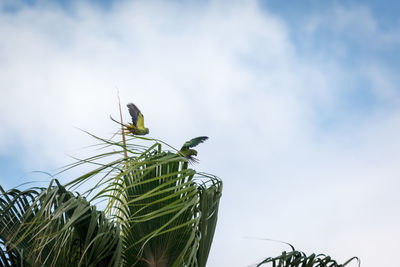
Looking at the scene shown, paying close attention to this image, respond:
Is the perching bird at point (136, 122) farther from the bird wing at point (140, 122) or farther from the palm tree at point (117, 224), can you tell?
the palm tree at point (117, 224)

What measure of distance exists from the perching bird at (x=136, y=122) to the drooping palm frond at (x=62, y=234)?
57.7 inches

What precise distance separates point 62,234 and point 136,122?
6.46 feet

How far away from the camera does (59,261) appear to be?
2.71 meters

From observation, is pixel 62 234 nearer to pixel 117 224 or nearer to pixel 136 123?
pixel 117 224

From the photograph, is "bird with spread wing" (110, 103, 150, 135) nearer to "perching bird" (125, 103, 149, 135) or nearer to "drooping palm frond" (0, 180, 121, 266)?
"perching bird" (125, 103, 149, 135)

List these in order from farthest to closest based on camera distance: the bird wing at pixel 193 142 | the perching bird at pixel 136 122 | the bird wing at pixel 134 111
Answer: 1. the bird wing at pixel 193 142
2. the bird wing at pixel 134 111
3. the perching bird at pixel 136 122

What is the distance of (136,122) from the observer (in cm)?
450

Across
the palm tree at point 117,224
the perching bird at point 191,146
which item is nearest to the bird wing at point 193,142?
the perching bird at point 191,146

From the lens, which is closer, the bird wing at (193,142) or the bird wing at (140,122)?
the bird wing at (140,122)

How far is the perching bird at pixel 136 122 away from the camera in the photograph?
4.35 m

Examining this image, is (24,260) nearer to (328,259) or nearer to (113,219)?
(113,219)

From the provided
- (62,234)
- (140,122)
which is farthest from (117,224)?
(140,122)

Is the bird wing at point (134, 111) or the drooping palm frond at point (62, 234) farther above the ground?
the bird wing at point (134, 111)

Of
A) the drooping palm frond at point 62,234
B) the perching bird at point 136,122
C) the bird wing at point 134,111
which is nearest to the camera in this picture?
the drooping palm frond at point 62,234
